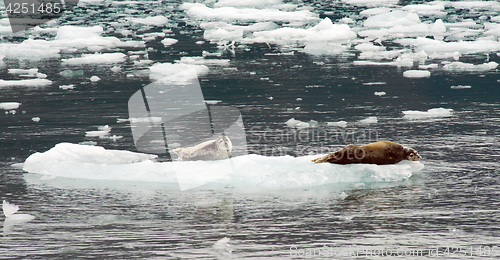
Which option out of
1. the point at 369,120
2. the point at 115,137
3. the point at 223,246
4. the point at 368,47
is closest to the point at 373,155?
the point at 369,120

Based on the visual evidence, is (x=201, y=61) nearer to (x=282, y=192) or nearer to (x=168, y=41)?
(x=168, y=41)

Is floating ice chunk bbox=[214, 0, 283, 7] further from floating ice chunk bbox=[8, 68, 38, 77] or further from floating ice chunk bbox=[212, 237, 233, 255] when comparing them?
floating ice chunk bbox=[212, 237, 233, 255]

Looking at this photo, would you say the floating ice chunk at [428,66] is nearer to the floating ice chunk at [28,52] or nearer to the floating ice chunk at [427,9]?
the floating ice chunk at [28,52]

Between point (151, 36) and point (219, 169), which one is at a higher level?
point (219, 169)

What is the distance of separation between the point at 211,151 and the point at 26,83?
6.53 meters

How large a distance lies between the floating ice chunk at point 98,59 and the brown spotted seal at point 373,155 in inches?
377

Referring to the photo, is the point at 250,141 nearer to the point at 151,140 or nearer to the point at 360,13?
the point at 151,140

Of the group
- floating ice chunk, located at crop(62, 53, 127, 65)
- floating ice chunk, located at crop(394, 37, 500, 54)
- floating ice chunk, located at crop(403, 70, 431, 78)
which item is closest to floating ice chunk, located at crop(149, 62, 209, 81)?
floating ice chunk, located at crop(62, 53, 127, 65)

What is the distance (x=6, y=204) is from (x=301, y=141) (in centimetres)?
343

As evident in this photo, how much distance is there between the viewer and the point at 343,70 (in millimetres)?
12508

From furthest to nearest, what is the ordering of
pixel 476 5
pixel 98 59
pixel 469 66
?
pixel 476 5 < pixel 98 59 < pixel 469 66

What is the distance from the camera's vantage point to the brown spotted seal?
582cm

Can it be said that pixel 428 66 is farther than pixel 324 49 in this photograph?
No

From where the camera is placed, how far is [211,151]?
6.22 meters
